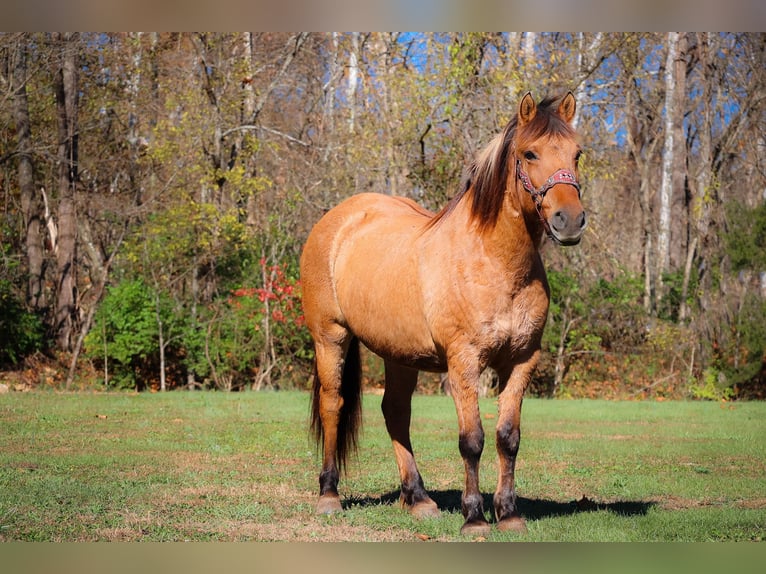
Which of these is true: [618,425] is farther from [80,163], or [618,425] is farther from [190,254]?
[80,163]

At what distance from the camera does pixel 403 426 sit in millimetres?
6832

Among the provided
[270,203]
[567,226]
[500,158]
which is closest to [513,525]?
[567,226]

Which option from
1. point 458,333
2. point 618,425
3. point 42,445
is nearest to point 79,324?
point 42,445

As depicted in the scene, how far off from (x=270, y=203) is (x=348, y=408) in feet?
48.9

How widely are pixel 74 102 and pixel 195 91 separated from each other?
2.62 m

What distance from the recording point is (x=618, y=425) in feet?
40.7

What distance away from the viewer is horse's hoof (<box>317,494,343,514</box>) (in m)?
6.36

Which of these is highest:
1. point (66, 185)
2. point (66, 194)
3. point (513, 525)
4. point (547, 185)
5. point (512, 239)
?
point (66, 185)

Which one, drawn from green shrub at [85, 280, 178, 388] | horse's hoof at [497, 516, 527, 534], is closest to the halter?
horse's hoof at [497, 516, 527, 534]

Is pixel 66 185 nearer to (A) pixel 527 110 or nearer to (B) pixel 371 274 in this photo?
(B) pixel 371 274

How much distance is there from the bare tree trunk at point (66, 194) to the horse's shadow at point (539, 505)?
12.4 meters

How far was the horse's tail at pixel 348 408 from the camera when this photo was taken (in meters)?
7.01

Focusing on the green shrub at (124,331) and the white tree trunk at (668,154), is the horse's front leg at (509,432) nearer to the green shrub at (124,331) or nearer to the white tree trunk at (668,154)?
the green shrub at (124,331)

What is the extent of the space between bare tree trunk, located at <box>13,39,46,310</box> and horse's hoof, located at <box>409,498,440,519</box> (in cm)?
1337
